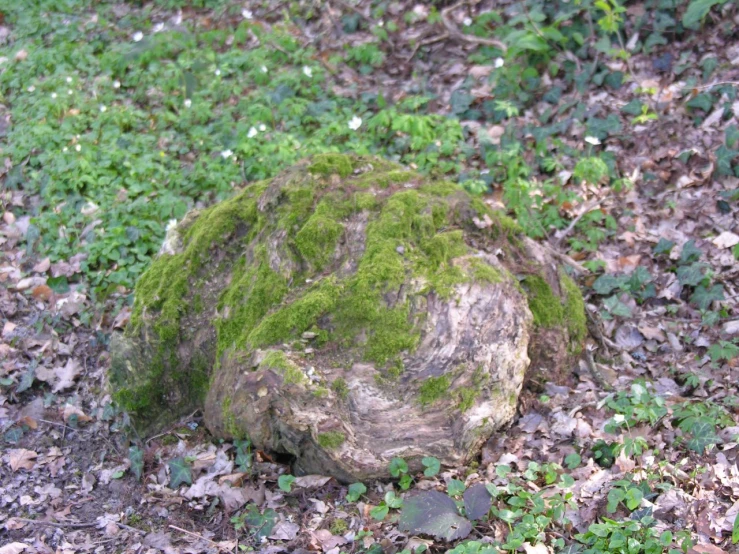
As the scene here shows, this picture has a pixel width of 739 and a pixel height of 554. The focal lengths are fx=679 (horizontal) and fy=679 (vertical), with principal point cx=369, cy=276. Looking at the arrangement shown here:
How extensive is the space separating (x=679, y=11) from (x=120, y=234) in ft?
19.4

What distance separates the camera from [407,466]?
146 inches

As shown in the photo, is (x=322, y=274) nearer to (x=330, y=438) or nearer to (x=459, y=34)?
(x=330, y=438)

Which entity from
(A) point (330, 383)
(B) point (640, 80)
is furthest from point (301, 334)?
(B) point (640, 80)

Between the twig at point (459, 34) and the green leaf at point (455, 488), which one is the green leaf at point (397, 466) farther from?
the twig at point (459, 34)

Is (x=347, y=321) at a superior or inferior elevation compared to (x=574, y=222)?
superior

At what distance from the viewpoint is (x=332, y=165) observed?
4.47m

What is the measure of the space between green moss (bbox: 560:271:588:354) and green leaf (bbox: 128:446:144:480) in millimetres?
2804

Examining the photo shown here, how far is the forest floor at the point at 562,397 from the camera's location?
345cm

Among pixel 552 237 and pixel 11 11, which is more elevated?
pixel 11 11

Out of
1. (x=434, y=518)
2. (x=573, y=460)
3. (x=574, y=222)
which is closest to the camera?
(x=434, y=518)

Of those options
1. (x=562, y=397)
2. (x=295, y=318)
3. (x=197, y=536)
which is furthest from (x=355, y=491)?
(x=562, y=397)

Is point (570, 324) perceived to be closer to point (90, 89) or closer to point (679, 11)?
point (679, 11)

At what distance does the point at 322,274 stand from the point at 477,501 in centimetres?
157

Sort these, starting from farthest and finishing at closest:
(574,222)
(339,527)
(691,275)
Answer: (574,222) < (691,275) < (339,527)
